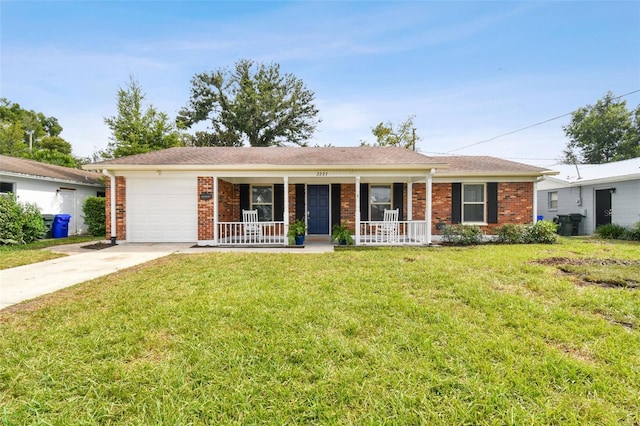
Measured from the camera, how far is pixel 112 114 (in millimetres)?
19297

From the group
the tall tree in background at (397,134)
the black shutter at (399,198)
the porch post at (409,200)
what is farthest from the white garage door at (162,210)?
the tall tree in background at (397,134)

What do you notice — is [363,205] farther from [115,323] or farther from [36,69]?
[36,69]

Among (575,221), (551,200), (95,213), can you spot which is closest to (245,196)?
(95,213)

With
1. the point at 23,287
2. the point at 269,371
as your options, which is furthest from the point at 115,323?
the point at 23,287

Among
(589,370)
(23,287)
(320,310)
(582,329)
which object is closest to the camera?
(589,370)

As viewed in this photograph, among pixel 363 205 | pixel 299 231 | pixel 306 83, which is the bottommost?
pixel 299 231

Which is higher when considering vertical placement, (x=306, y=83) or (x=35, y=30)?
(x=306, y=83)

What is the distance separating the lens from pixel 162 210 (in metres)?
10.3

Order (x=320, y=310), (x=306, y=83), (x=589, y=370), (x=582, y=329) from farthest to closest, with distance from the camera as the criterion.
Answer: (x=306, y=83), (x=320, y=310), (x=582, y=329), (x=589, y=370)

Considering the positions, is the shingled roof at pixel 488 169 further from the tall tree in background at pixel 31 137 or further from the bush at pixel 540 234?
the tall tree in background at pixel 31 137

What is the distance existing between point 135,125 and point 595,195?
26044 millimetres

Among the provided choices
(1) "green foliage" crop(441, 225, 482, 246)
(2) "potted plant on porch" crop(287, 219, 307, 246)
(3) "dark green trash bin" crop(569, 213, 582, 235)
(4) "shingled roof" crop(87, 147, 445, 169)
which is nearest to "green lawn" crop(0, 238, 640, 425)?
(2) "potted plant on porch" crop(287, 219, 307, 246)

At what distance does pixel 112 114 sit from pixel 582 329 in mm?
24217

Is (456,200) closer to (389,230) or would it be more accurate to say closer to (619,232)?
(389,230)
